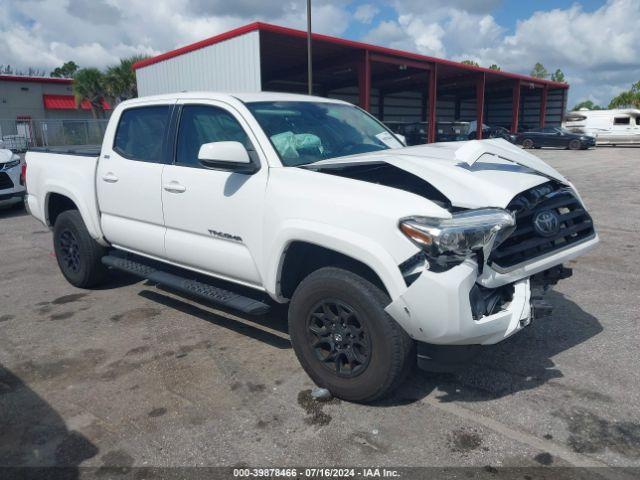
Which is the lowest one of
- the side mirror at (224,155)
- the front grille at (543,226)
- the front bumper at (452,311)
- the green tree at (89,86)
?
the front bumper at (452,311)

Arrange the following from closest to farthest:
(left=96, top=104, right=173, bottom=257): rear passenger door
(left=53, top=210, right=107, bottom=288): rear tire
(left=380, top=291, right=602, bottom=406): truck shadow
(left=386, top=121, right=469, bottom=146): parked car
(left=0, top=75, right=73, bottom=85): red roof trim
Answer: (left=380, top=291, right=602, bottom=406): truck shadow → (left=96, top=104, right=173, bottom=257): rear passenger door → (left=53, top=210, right=107, bottom=288): rear tire → (left=386, top=121, right=469, bottom=146): parked car → (left=0, top=75, right=73, bottom=85): red roof trim

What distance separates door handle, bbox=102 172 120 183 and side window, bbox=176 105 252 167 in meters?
0.84

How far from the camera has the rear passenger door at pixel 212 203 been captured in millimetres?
3461

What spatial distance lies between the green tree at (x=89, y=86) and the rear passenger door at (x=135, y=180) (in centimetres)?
3813

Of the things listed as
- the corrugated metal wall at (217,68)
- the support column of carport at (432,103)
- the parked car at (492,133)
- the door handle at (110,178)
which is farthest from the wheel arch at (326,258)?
the parked car at (492,133)

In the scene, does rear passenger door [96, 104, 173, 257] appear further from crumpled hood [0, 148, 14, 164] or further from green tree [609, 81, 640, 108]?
green tree [609, 81, 640, 108]

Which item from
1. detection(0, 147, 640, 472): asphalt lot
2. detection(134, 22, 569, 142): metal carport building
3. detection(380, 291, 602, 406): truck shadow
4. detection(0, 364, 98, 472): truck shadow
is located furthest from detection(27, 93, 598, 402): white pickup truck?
detection(134, 22, 569, 142): metal carport building

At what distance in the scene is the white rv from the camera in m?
31.0

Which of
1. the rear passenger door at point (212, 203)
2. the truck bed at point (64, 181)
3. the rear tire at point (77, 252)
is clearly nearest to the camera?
the rear passenger door at point (212, 203)

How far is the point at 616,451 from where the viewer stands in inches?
102

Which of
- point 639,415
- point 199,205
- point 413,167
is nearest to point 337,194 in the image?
point 413,167

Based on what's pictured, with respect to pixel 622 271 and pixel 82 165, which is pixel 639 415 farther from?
pixel 82 165

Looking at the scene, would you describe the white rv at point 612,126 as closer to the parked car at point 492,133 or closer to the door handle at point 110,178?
the parked car at point 492,133

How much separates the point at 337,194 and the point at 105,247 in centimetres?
320
